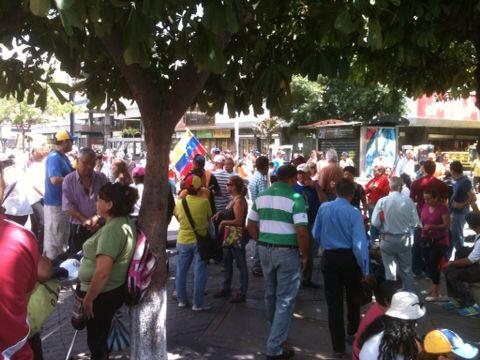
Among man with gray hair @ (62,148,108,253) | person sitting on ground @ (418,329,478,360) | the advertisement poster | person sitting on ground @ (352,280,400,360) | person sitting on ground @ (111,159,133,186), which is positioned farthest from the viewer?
the advertisement poster

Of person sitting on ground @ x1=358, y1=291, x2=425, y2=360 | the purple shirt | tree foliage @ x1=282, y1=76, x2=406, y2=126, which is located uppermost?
tree foliage @ x1=282, y1=76, x2=406, y2=126

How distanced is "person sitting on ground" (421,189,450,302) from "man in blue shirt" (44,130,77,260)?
4.57 metres

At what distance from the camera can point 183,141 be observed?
39.0 feet

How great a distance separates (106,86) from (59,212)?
2.65m

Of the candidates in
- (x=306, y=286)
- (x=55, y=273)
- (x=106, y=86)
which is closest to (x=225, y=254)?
(x=306, y=286)

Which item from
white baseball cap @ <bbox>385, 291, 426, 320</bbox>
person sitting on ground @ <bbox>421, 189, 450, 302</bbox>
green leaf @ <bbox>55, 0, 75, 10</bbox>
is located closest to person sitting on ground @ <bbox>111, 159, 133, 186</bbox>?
person sitting on ground @ <bbox>421, 189, 450, 302</bbox>

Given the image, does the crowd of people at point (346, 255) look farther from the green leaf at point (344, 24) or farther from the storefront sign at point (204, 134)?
the storefront sign at point (204, 134)

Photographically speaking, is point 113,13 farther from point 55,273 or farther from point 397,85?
point 397,85

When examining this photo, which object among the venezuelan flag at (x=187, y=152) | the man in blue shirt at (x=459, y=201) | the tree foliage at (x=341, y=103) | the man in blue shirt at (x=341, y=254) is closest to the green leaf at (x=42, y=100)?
the man in blue shirt at (x=341, y=254)

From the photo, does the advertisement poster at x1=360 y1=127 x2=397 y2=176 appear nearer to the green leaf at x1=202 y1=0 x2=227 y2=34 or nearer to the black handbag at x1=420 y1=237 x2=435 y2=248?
the black handbag at x1=420 y1=237 x2=435 y2=248

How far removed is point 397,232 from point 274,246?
2.05 metres

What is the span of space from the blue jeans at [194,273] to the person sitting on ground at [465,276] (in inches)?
106

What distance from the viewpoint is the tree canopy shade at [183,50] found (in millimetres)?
3123

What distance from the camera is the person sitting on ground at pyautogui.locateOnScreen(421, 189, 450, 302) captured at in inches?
267
